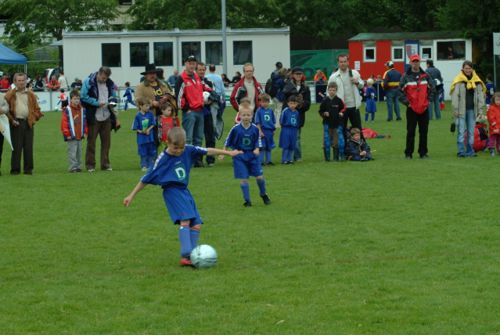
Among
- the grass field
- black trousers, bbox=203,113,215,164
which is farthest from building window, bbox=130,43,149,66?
the grass field

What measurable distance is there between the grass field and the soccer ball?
0.10 meters

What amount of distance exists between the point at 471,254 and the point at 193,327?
3.82 meters

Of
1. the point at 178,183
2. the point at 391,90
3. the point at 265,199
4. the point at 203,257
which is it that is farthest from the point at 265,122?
the point at 391,90

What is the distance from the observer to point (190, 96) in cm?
2091

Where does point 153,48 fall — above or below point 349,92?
above

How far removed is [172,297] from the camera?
931cm

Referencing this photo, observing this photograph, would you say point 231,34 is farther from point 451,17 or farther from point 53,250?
point 53,250

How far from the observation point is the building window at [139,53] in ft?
176

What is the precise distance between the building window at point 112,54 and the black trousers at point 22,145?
3331 cm

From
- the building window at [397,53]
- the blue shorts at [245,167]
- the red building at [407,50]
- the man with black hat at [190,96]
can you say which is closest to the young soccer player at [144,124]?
the man with black hat at [190,96]

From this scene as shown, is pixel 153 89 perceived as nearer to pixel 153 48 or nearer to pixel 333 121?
pixel 333 121

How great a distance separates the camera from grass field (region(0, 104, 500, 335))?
8484 mm

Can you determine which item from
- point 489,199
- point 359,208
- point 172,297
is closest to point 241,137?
point 359,208

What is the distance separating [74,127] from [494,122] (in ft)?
27.3
